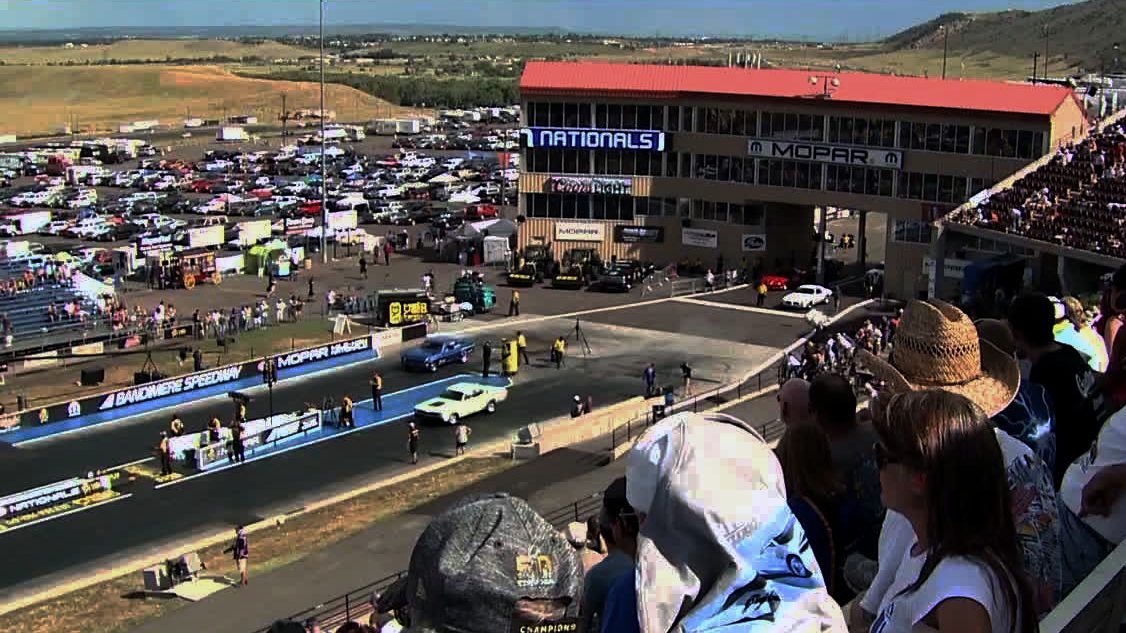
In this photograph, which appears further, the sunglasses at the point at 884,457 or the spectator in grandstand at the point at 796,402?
the spectator in grandstand at the point at 796,402

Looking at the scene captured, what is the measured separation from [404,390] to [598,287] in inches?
671

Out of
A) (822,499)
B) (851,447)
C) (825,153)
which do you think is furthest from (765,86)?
(822,499)

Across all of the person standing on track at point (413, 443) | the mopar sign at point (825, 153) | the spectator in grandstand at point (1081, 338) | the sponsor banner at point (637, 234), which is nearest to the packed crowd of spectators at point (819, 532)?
the spectator in grandstand at point (1081, 338)

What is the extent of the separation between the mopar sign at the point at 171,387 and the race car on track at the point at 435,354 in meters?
5.43

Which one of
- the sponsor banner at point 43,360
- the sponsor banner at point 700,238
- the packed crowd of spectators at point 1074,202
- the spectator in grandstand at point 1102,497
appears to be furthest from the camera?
the sponsor banner at point 700,238

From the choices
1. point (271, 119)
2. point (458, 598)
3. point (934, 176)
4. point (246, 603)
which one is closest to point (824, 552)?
point (458, 598)

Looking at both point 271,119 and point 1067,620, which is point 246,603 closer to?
point 1067,620

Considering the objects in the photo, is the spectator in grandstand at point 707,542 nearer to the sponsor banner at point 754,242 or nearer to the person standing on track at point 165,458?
the person standing on track at point 165,458

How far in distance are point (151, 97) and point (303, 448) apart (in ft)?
535

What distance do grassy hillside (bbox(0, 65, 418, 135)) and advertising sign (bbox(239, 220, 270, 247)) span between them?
96.7 meters

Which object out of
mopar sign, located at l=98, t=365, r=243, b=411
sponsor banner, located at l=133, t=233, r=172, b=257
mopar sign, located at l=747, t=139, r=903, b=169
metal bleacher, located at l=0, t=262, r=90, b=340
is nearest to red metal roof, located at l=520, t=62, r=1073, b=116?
mopar sign, located at l=747, t=139, r=903, b=169

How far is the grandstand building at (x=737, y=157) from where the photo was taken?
5075cm

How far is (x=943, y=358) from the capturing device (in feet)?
18.2

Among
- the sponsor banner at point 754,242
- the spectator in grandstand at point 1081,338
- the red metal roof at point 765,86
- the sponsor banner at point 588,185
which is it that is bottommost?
the sponsor banner at point 754,242
